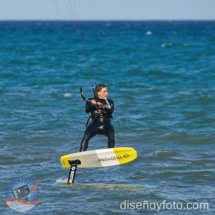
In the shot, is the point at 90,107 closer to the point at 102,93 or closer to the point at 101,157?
the point at 102,93

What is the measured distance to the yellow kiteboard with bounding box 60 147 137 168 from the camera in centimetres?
1377

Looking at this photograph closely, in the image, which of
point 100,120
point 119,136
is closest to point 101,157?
point 100,120

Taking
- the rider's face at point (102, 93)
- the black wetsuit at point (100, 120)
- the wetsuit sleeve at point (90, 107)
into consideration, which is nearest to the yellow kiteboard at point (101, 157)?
the black wetsuit at point (100, 120)

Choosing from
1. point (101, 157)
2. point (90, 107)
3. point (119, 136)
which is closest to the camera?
point (101, 157)

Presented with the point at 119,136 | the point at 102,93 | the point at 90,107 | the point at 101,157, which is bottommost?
the point at 101,157

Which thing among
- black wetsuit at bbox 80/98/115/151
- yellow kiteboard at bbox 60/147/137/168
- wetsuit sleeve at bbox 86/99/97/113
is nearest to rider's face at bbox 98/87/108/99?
black wetsuit at bbox 80/98/115/151

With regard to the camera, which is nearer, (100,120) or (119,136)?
(100,120)

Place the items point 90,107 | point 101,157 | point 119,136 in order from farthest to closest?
point 119,136
point 90,107
point 101,157

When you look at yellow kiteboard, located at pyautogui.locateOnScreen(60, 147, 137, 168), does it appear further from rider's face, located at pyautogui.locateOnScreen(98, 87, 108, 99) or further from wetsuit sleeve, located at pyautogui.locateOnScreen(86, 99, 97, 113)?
rider's face, located at pyautogui.locateOnScreen(98, 87, 108, 99)

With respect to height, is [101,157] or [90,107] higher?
[90,107]

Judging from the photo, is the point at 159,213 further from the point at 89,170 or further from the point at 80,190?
the point at 89,170

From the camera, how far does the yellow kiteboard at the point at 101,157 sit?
13.8 meters

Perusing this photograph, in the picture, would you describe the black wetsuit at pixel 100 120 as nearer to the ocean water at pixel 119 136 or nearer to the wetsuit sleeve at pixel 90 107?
the wetsuit sleeve at pixel 90 107

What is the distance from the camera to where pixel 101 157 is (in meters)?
13.9
